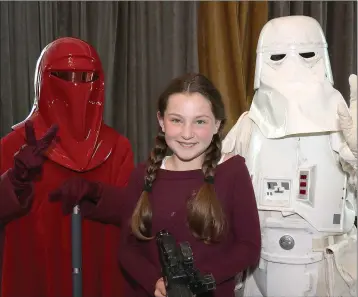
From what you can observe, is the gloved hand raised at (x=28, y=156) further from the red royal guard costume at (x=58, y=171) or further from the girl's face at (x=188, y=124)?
the girl's face at (x=188, y=124)

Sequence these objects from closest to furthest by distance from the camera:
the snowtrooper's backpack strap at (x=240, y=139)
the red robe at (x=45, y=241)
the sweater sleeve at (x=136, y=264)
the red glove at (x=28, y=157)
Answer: the sweater sleeve at (x=136, y=264), the red glove at (x=28, y=157), the red robe at (x=45, y=241), the snowtrooper's backpack strap at (x=240, y=139)

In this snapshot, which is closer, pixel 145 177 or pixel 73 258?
pixel 145 177

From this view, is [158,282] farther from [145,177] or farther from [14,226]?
[14,226]

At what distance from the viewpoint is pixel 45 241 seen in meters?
1.50

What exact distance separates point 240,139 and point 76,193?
613 mm

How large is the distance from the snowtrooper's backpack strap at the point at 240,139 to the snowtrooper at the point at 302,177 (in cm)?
4

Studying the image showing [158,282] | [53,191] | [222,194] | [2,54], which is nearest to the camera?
[158,282]

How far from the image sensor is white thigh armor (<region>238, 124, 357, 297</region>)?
1530mm

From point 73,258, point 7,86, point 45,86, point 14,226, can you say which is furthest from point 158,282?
point 7,86

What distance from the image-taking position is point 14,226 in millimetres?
1485

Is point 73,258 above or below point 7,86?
below

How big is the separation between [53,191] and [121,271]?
1.25 ft

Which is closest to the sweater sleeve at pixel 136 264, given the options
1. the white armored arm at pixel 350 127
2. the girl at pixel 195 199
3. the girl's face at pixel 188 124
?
the girl at pixel 195 199

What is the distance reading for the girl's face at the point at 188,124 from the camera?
1.22 m
